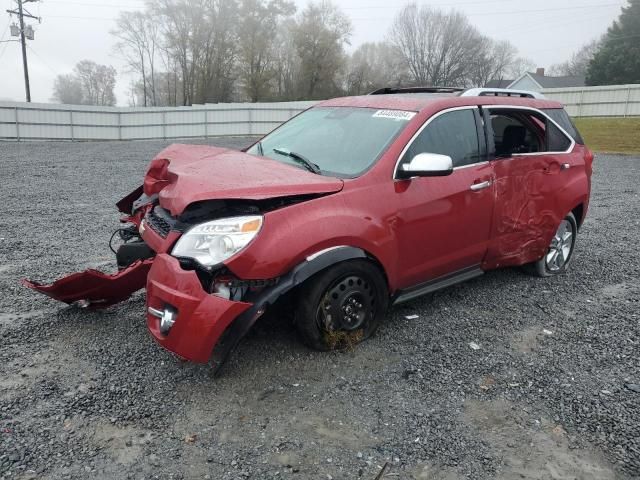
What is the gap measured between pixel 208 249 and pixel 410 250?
4.97 ft

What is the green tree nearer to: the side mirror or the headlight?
the side mirror

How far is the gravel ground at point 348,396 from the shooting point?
267 centimetres

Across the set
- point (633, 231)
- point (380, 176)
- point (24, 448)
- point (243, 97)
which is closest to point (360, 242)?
point (380, 176)

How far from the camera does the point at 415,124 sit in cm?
404

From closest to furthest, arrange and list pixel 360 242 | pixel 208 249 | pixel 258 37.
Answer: pixel 208 249, pixel 360 242, pixel 258 37

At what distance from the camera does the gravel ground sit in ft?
8.77

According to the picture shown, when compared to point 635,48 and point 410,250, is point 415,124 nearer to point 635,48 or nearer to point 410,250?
point 410,250

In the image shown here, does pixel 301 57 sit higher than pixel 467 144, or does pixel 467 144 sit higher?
pixel 301 57

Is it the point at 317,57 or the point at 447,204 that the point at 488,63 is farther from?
the point at 447,204

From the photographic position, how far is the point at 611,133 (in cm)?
2556

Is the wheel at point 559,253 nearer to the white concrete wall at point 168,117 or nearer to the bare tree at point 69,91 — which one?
the white concrete wall at point 168,117

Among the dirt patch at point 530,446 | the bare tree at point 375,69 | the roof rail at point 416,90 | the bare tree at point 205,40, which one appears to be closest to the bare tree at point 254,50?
the bare tree at point 205,40

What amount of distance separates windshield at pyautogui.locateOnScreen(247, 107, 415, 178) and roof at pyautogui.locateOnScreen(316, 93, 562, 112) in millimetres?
72

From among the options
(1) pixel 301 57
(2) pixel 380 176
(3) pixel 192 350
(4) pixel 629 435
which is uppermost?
(1) pixel 301 57
